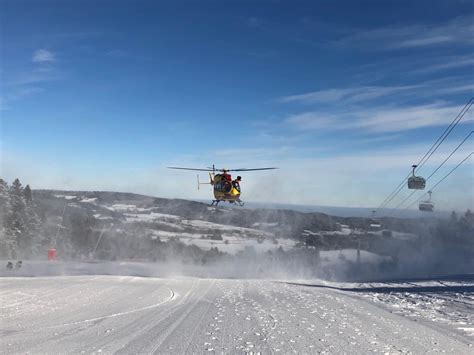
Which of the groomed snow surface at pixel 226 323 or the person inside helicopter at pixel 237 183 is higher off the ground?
the person inside helicopter at pixel 237 183

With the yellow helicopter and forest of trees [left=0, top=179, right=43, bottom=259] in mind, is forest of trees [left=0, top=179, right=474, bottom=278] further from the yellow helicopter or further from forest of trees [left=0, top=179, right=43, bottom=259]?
the yellow helicopter

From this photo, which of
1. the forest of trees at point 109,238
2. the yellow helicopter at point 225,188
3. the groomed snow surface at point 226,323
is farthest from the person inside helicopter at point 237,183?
the forest of trees at point 109,238

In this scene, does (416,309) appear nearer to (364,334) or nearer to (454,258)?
(364,334)

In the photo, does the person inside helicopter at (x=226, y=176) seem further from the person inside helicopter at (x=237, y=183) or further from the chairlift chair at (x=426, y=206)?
the chairlift chair at (x=426, y=206)

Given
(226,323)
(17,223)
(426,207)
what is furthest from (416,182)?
(17,223)

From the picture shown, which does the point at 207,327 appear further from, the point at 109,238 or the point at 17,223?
the point at 109,238

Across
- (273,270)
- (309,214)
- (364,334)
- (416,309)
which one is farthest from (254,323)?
(309,214)

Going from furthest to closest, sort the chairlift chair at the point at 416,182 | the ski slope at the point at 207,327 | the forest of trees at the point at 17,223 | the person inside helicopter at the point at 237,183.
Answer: the forest of trees at the point at 17,223 → the person inside helicopter at the point at 237,183 → the chairlift chair at the point at 416,182 → the ski slope at the point at 207,327
